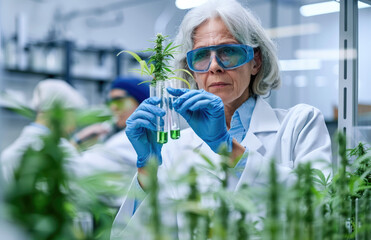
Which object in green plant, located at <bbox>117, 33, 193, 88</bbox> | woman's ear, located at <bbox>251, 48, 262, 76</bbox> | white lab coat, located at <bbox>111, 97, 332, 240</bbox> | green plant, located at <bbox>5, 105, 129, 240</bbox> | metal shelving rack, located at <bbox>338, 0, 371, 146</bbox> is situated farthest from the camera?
woman's ear, located at <bbox>251, 48, 262, 76</bbox>

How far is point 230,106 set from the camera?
5.55ft

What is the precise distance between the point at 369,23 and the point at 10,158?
1.53 meters

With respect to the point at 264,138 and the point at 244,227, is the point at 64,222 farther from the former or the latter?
the point at 264,138

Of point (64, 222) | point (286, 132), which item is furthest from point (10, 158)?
point (286, 132)

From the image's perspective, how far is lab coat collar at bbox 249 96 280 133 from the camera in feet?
5.35

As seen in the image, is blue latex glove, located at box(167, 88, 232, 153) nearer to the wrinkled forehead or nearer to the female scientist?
the female scientist

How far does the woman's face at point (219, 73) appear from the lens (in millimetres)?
1516

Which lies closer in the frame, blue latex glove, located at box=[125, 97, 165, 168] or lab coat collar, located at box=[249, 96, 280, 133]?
blue latex glove, located at box=[125, 97, 165, 168]

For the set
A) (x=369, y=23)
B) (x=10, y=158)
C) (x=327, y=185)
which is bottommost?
(x=327, y=185)

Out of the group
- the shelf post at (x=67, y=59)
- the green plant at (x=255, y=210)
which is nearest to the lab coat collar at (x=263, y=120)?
the green plant at (x=255, y=210)

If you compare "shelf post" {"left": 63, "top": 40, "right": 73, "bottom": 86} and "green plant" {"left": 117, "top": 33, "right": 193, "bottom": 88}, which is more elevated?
"shelf post" {"left": 63, "top": 40, "right": 73, "bottom": 86}

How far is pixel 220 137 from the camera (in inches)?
52.3

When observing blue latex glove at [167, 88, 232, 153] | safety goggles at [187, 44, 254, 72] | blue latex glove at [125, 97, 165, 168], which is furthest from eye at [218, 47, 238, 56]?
blue latex glove at [125, 97, 165, 168]

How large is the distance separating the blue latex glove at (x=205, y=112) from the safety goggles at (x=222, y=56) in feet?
0.72
